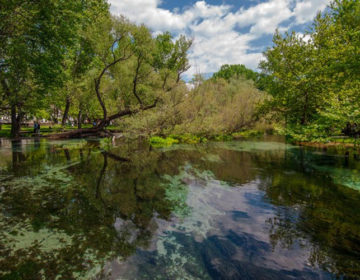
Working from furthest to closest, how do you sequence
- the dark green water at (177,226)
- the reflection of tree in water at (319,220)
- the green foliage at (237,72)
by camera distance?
the green foliage at (237,72) → the reflection of tree in water at (319,220) → the dark green water at (177,226)

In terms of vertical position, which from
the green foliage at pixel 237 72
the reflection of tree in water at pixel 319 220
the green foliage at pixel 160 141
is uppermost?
the green foliage at pixel 237 72

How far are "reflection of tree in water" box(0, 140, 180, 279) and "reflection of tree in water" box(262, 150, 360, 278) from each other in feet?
11.7

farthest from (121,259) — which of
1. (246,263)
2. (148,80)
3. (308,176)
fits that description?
(148,80)

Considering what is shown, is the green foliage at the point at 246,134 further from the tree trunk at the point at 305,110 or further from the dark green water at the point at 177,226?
the dark green water at the point at 177,226

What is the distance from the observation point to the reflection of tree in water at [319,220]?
4.49 metres

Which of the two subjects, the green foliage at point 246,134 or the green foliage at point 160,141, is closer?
the green foliage at point 160,141

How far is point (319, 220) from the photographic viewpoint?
239 inches

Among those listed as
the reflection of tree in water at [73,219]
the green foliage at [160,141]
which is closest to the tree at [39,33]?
the reflection of tree in water at [73,219]

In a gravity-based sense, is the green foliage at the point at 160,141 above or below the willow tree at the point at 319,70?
below

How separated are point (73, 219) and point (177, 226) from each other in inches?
114

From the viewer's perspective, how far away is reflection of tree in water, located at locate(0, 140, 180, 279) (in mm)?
4184

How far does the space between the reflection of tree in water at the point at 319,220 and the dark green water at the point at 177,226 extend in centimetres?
3

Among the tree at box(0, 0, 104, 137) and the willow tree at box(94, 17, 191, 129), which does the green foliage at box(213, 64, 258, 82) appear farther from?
the tree at box(0, 0, 104, 137)

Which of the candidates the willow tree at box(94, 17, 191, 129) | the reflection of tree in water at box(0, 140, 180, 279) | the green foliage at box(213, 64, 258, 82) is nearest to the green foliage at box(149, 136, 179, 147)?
the willow tree at box(94, 17, 191, 129)
